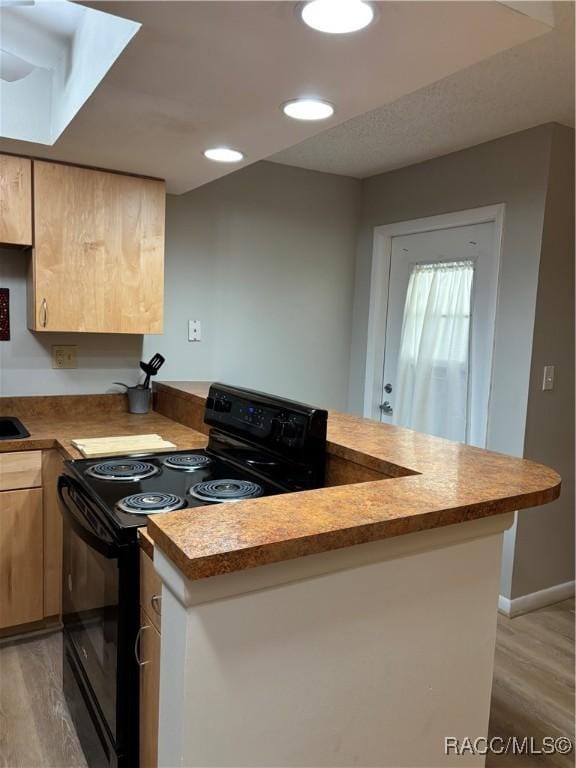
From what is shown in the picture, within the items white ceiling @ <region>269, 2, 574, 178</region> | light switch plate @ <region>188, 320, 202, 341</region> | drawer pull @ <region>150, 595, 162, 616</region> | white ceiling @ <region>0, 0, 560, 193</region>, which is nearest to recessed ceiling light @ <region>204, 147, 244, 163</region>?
white ceiling @ <region>0, 0, 560, 193</region>

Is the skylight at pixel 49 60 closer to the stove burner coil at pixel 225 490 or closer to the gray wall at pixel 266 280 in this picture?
the gray wall at pixel 266 280

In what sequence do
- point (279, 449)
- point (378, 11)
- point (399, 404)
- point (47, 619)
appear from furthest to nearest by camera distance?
point (399, 404) → point (47, 619) → point (279, 449) → point (378, 11)

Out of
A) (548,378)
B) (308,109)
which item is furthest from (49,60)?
(548,378)

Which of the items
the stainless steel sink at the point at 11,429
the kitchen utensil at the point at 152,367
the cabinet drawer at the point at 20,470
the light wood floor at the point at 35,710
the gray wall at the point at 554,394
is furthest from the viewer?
the kitchen utensil at the point at 152,367

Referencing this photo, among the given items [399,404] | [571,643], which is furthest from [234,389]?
[571,643]

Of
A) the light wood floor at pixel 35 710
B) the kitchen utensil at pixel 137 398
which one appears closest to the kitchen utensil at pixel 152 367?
the kitchen utensil at pixel 137 398

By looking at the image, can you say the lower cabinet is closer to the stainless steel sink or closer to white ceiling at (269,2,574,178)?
the stainless steel sink

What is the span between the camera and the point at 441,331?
315cm

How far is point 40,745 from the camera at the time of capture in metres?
1.81

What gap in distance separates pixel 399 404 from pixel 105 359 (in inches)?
68.9

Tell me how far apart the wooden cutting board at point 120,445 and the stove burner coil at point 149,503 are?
561mm

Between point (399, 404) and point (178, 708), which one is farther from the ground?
point (399, 404)

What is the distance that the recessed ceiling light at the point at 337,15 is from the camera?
3.59 ft

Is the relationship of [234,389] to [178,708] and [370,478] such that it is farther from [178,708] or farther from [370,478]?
[178,708]
